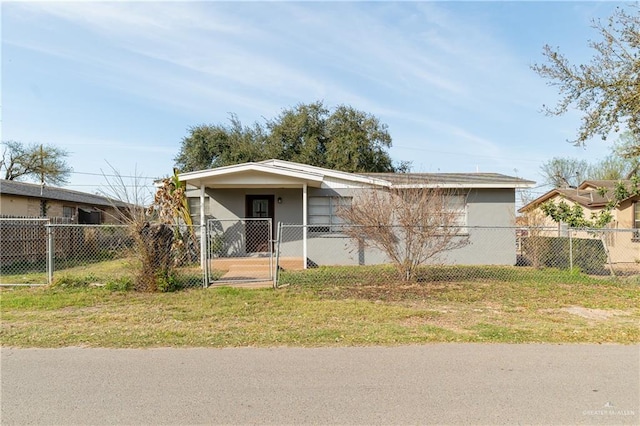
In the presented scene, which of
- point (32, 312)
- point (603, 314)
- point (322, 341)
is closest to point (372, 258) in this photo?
point (603, 314)

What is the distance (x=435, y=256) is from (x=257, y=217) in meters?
6.62

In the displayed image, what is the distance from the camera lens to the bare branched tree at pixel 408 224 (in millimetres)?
8984

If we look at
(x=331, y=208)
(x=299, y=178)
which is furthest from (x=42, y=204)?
(x=331, y=208)

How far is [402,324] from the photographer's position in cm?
596

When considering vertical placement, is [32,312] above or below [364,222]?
below

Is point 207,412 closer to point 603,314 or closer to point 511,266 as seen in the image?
point 603,314

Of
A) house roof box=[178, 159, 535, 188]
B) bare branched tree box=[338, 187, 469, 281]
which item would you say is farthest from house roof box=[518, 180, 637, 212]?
bare branched tree box=[338, 187, 469, 281]

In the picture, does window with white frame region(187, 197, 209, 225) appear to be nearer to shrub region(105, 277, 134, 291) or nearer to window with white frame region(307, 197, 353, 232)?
window with white frame region(307, 197, 353, 232)

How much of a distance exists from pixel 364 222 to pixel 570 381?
5833 millimetres

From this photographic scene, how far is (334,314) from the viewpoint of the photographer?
6.52 meters

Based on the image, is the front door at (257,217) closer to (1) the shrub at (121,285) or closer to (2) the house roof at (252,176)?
(2) the house roof at (252,176)

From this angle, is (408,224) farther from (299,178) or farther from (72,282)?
(72,282)

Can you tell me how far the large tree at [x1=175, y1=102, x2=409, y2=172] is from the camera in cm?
2948

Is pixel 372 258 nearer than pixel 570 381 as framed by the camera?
No
